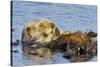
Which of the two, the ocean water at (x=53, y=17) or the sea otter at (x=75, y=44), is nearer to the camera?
the ocean water at (x=53, y=17)

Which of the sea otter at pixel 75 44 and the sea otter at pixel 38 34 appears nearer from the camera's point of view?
the sea otter at pixel 38 34

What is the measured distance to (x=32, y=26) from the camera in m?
2.43

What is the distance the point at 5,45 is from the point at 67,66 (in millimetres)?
728

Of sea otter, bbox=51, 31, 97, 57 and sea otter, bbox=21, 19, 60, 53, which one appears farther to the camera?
sea otter, bbox=51, 31, 97, 57

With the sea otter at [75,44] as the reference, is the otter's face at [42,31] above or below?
above

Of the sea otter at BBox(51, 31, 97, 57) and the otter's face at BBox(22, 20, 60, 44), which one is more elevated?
the otter's face at BBox(22, 20, 60, 44)

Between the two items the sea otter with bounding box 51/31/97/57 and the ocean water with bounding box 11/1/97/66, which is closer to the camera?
the ocean water with bounding box 11/1/97/66

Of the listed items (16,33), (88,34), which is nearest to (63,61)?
(88,34)

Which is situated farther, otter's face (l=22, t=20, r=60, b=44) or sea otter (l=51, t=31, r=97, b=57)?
sea otter (l=51, t=31, r=97, b=57)

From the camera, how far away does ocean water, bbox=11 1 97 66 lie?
7.72 ft

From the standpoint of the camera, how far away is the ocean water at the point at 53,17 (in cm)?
235

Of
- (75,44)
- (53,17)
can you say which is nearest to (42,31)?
(53,17)

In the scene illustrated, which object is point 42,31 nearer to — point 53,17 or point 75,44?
point 53,17

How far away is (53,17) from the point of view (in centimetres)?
252
